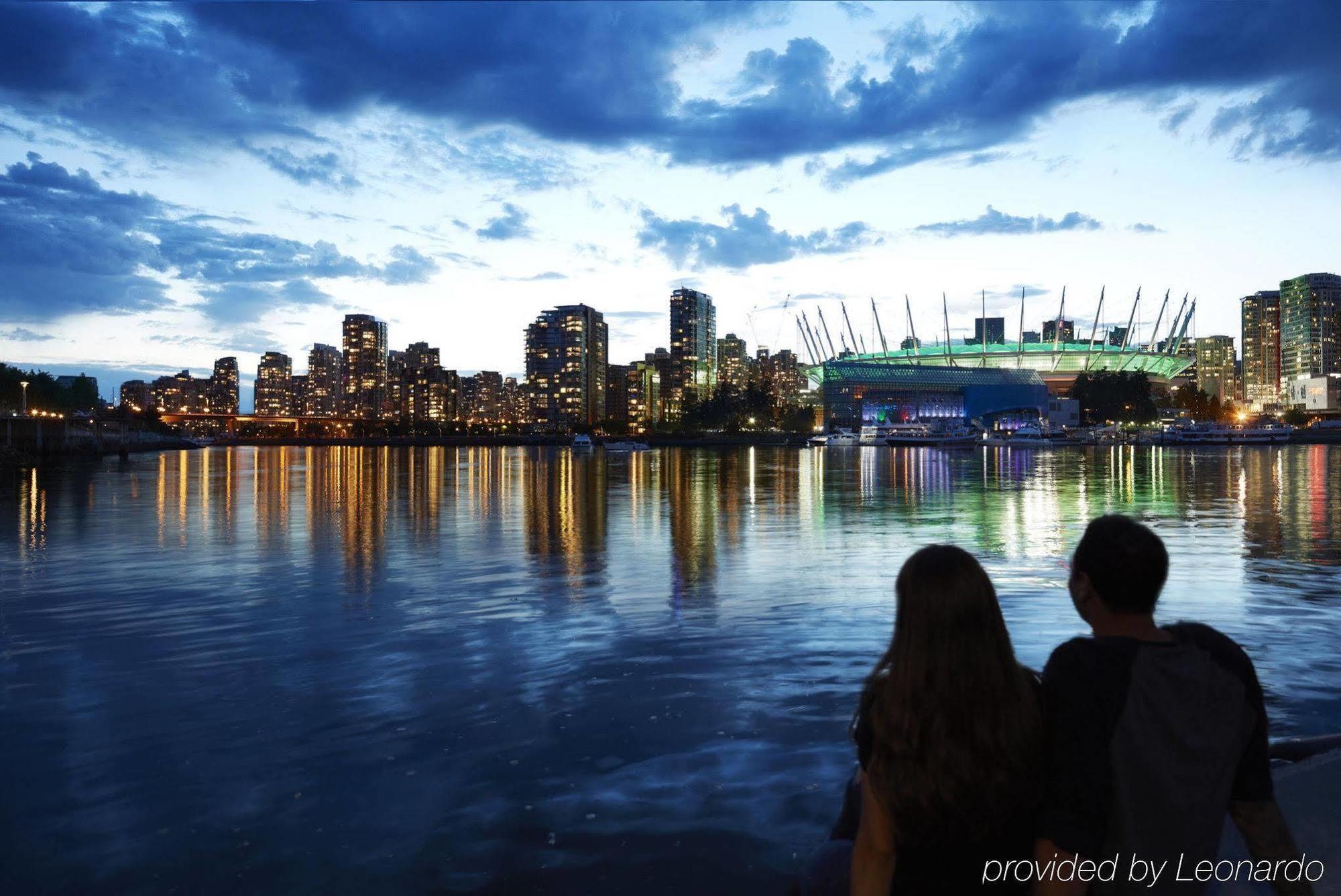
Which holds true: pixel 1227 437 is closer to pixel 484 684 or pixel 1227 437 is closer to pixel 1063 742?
pixel 484 684

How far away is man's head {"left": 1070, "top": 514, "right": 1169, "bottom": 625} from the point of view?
3326mm

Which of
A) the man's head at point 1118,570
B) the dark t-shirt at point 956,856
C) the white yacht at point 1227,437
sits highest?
the white yacht at point 1227,437

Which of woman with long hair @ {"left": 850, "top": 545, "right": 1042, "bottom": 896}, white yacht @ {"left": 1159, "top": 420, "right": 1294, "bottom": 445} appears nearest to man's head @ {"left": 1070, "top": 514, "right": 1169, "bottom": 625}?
woman with long hair @ {"left": 850, "top": 545, "right": 1042, "bottom": 896}

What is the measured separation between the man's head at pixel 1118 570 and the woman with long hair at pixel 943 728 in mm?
356

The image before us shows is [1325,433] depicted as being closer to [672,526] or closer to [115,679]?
[672,526]

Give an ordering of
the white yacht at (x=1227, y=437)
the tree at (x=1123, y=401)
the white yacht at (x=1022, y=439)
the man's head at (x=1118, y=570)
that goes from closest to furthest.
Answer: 1. the man's head at (x=1118, y=570)
2. the white yacht at (x=1227, y=437)
3. the white yacht at (x=1022, y=439)
4. the tree at (x=1123, y=401)

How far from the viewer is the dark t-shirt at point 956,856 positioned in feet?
11.2

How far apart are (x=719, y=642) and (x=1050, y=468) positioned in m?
63.5

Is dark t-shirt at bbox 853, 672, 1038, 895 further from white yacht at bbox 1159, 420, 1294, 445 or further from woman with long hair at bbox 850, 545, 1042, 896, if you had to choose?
white yacht at bbox 1159, 420, 1294, 445

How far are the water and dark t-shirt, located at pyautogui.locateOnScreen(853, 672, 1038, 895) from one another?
284 cm

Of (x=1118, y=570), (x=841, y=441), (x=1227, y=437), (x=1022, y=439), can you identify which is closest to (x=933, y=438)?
(x=1022, y=439)

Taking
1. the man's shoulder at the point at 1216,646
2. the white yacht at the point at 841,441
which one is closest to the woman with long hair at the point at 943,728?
the man's shoulder at the point at 1216,646

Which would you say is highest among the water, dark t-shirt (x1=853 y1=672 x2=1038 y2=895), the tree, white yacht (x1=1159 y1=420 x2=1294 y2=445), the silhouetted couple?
the tree

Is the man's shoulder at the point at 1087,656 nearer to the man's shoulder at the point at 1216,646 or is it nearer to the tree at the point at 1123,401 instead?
the man's shoulder at the point at 1216,646
